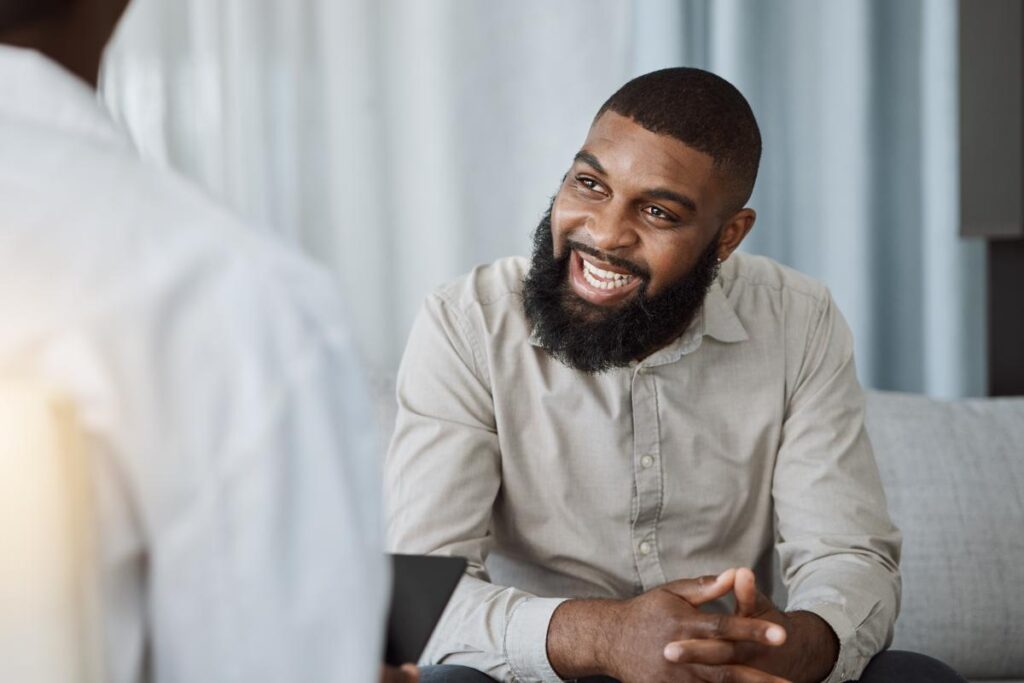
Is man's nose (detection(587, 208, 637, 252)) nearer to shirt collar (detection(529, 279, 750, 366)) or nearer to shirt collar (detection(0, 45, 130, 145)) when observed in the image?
shirt collar (detection(529, 279, 750, 366))

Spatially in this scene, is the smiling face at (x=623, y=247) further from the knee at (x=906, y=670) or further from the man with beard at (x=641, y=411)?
the knee at (x=906, y=670)

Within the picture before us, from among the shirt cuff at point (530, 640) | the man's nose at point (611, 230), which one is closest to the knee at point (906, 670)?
the shirt cuff at point (530, 640)

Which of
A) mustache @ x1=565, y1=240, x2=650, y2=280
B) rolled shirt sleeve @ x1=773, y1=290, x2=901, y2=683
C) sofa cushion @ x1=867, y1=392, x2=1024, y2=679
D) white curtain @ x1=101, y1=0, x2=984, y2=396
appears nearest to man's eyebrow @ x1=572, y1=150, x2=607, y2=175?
mustache @ x1=565, y1=240, x2=650, y2=280

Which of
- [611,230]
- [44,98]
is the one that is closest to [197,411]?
[44,98]

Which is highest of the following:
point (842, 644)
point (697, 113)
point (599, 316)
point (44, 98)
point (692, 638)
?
point (44, 98)

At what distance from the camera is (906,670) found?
163cm

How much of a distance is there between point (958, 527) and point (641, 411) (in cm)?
72

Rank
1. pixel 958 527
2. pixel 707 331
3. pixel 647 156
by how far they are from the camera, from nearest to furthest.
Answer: pixel 647 156 < pixel 707 331 < pixel 958 527

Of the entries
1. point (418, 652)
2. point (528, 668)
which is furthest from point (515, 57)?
point (418, 652)

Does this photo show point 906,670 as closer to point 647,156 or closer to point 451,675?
point 451,675

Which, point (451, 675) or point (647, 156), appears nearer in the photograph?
point (451, 675)

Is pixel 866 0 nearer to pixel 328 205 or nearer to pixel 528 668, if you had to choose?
pixel 328 205

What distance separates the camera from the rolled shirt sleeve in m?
1.66

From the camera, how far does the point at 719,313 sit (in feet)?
6.17
